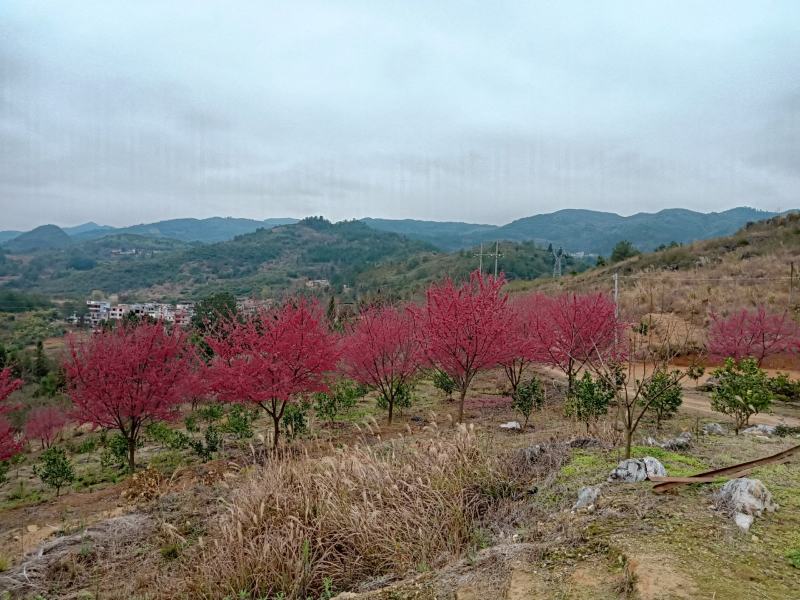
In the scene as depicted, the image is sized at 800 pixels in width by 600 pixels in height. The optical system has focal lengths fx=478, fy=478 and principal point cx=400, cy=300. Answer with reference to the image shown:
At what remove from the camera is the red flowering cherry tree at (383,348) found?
537 inches

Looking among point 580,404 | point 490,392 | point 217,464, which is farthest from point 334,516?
point 490,392

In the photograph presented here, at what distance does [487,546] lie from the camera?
4.22 metres

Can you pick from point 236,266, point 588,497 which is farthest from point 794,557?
point 236,266

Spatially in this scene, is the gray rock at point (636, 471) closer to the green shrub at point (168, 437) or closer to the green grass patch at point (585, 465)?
the green grass patch at point (585, 465)

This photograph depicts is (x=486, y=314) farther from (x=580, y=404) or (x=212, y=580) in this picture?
(x=212, y=580)

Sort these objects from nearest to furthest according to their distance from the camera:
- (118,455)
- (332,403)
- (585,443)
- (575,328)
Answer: (585,443) < (118,455) < (575,328) < (332,403)

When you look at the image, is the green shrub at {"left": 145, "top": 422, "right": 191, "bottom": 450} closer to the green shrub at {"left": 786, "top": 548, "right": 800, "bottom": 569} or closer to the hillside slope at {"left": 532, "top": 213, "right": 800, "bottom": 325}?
the green shrub at {"left": 786, "top": 548, "right": 800, "bottom": 569}

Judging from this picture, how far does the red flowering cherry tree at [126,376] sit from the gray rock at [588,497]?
9.85 meters

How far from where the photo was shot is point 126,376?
10852 millimetres

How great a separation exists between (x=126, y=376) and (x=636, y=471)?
10.5 metres

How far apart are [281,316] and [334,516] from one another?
692cm

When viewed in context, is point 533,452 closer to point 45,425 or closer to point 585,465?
point 585,465

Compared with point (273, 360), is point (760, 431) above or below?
below

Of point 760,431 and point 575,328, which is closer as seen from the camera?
point 760,431
